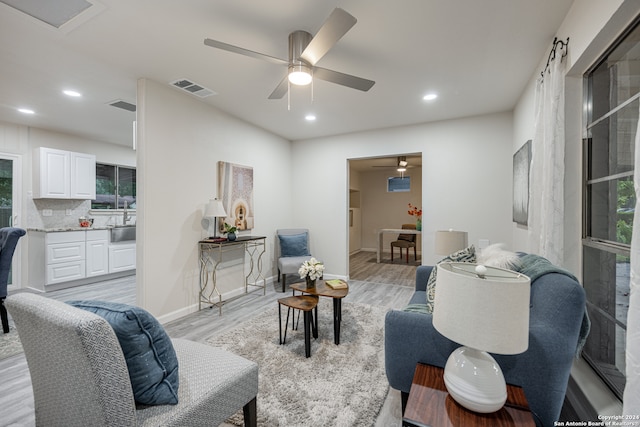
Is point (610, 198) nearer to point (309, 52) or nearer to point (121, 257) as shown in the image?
point (309, 52)

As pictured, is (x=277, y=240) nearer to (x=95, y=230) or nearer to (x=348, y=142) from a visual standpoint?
(x=348, y=142)

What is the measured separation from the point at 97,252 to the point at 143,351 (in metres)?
5.02

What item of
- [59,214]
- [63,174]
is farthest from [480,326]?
[59,214]

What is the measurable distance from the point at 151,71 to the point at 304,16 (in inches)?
69.1

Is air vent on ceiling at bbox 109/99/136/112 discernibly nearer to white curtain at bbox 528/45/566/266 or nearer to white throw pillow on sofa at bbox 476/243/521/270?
white throw pillow on sofa at bbox 476/243/521/270

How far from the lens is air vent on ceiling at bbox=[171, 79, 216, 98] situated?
3.00 m

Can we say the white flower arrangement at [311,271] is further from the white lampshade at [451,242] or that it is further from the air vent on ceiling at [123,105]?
the air vent on ceiling at [123,105]

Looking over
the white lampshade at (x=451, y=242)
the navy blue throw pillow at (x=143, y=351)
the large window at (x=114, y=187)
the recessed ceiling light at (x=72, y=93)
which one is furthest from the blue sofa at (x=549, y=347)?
the large window at (x=114, y=187)

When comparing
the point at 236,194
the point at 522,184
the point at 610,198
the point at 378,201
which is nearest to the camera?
the point at 610,198

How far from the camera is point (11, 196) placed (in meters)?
4.46

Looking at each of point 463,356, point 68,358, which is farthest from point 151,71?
point 463,356

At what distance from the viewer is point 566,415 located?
1637mm

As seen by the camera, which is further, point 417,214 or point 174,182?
point 417,214

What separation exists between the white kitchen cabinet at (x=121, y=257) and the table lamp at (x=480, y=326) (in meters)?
5.85
